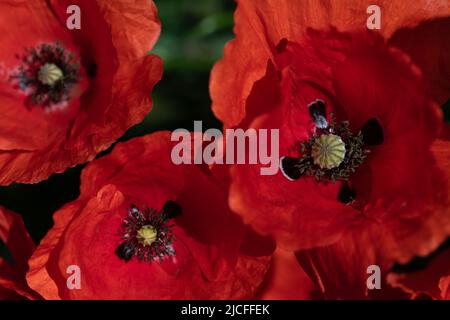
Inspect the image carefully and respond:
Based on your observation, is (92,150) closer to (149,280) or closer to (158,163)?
(158,163)

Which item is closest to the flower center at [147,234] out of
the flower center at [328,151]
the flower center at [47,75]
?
the flower center at [47,75]

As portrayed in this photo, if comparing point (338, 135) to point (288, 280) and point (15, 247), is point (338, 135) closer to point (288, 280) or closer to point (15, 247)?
point (288, 280)

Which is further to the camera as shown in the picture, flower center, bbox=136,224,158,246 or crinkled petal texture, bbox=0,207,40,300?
flower center, bbox=136,224,158,246

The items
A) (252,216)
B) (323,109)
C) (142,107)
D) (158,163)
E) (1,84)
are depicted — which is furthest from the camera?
(1,84)

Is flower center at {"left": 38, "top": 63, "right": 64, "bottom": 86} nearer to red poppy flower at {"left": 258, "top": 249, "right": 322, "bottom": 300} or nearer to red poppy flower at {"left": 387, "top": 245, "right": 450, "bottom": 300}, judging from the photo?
red poppy flower at {"left": 258, "top": 249, "right": 322, "bottom": 300}

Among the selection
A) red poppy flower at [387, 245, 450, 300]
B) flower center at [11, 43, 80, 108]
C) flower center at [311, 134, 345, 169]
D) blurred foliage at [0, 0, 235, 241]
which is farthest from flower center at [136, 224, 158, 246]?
red poppy flower at [387, 245, 450, 300]

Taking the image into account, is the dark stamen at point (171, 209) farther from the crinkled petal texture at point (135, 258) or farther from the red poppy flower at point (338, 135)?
the red poppy flower at point (338, 135)

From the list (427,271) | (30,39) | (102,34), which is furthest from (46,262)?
(427,271)

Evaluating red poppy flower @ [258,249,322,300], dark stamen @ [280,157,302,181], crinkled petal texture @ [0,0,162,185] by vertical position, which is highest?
crinkled petal texture @ [0,0,162,185]
